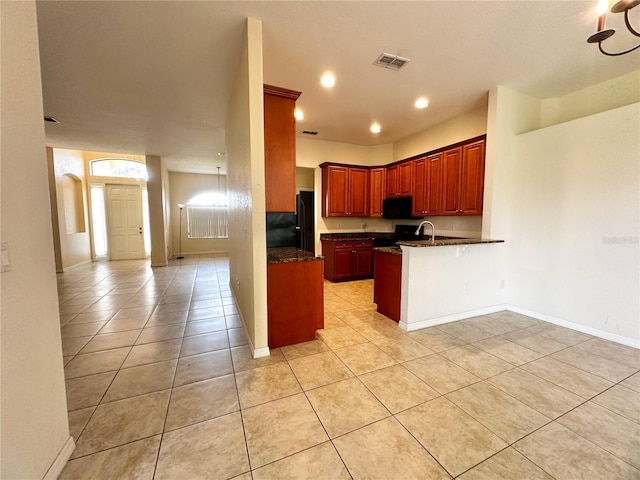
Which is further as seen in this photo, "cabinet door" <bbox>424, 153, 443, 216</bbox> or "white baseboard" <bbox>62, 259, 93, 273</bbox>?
"white baseboard" <bbox>62, 259, 93, 273</bbox>

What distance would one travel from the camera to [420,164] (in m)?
4.53

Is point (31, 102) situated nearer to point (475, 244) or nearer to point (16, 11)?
point (16, 11)

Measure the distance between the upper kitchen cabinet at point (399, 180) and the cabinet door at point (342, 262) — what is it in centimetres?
147

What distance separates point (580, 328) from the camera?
2992 millimetres

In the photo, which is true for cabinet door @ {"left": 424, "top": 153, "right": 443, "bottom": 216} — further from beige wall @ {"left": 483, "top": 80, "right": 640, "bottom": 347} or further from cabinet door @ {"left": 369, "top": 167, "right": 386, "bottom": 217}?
cabinet door @ {"left": 369, "top": 167, "right": 386, "bottom": 217}

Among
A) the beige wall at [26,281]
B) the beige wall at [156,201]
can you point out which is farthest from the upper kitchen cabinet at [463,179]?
the beige wall at [156,201]

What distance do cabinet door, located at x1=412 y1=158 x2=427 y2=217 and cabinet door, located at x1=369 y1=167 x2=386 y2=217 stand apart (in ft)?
2.85

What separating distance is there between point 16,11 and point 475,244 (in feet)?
13.6

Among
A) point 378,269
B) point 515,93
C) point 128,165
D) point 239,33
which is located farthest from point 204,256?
point 515,93

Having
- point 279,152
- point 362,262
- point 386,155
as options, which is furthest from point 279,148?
point 386,155

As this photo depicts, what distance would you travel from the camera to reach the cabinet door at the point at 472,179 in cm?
354

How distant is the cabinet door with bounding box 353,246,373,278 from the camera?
5.30 metres

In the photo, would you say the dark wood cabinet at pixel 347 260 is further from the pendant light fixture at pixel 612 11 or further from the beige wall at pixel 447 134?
the pendant light fixture at pixel 612 11

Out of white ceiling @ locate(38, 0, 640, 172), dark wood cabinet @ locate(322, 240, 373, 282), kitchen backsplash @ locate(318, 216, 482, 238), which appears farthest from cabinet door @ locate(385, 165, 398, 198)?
white ceiling @ locate(38, 0, 640, 172)
